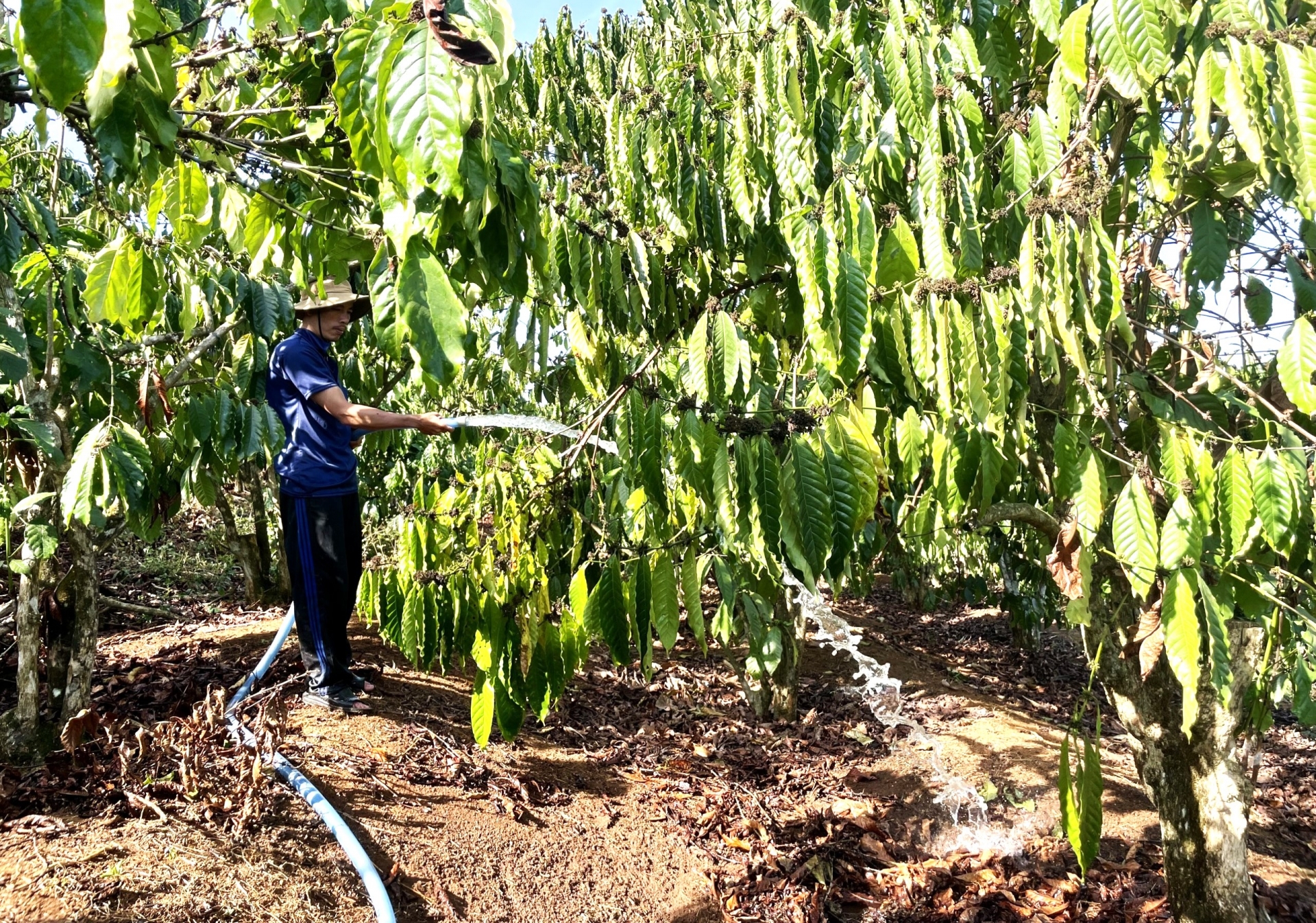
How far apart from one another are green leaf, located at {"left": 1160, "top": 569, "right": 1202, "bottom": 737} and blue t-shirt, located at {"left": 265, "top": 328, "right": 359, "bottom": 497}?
8.32ft

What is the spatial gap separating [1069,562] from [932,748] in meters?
2.71

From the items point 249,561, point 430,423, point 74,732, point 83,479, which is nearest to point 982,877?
point 430,423

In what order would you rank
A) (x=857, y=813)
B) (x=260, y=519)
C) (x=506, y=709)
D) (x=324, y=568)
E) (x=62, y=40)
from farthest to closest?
(x=260, y=519) → (x=857, y=813) → (x=324, y=568) → (x=506, y=709) → (x=62, y=40)

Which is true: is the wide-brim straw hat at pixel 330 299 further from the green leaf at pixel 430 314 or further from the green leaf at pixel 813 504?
the green leaf at pixel 430 314

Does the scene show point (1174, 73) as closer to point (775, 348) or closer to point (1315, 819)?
point (775, 348)

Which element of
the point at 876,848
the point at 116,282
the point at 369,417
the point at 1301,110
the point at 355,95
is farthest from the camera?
the point at 876,848

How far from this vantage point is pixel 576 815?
315 cm

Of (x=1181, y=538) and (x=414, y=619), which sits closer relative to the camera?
(x=1181, y=538)

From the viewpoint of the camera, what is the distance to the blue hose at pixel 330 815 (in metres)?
2.16

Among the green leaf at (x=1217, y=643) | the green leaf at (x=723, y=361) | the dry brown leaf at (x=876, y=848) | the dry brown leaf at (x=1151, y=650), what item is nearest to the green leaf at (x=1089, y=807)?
the dry brown leaf at (x=1151, y=650)

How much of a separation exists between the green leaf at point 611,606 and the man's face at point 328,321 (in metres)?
1.72

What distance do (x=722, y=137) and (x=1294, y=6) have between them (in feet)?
4.68

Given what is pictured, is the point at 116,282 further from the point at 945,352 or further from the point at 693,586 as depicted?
the point at 945,352

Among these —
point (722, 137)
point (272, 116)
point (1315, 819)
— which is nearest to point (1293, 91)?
point (722, 137)
